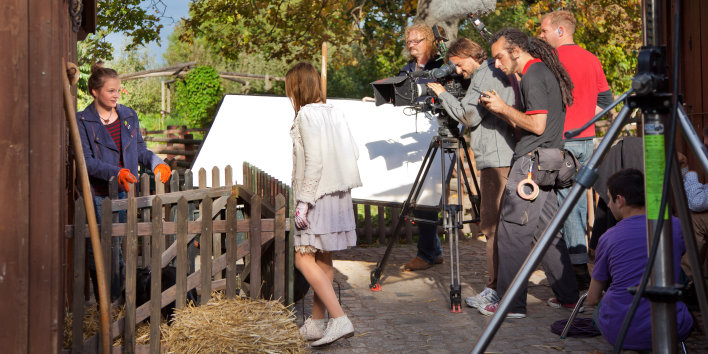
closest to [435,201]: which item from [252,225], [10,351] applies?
[252,225]

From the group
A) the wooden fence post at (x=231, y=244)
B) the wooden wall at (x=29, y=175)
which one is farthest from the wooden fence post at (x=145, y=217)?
the wooden wall at (x=29, y=175)

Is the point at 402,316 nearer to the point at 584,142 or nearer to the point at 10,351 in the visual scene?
the point at 584,142

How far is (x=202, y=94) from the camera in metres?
26.4

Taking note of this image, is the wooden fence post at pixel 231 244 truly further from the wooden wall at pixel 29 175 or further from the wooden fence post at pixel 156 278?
the wooden wall at pixel 29 175

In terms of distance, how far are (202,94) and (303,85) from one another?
2252cm

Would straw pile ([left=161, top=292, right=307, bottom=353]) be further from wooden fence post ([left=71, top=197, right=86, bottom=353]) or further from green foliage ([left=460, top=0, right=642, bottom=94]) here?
green foliage ([left=460, top=0, right=642, bottom=94])

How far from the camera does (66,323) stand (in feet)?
15.1

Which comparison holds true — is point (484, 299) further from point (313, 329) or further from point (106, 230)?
point (106, 230)

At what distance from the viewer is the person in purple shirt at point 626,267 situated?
3.72 meters

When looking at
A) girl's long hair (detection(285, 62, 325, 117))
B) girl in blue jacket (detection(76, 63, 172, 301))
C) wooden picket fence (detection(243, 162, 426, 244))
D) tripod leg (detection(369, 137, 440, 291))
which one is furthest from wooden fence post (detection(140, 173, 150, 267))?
tripod leg (detection(369, 137, 440, 291))

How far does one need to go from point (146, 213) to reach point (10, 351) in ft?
8.96

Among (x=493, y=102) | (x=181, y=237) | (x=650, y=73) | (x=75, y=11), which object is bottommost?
(x=181, y=237)

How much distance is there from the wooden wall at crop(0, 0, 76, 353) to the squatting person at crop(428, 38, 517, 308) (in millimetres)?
3068

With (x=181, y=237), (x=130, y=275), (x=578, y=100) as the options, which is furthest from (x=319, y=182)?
(x=578, y=100)
